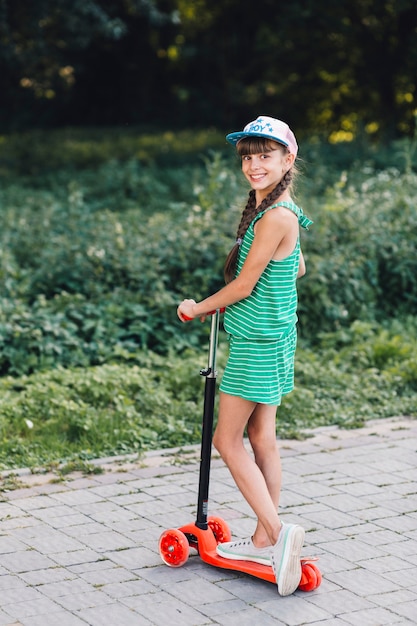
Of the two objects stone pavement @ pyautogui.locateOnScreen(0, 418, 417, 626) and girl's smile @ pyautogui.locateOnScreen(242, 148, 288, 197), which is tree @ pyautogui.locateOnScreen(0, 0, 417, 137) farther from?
girl's smile @ pyautogui.locateOnScreen(242, 148, 288, 197)

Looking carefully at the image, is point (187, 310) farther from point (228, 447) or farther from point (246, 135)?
point (246, 135)

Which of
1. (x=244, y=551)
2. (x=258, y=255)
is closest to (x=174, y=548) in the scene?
(x=244, y=551)

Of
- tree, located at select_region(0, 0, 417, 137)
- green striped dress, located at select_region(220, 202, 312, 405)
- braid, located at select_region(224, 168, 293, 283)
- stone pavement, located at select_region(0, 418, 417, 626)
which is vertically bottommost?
stone pavement, located at select_region(0, 418, 417, 626)

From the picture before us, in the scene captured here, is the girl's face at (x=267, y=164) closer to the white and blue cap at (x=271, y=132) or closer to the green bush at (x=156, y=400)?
the white and blue cap at (x=271, y=132)

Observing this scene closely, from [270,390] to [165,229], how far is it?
16.9ft

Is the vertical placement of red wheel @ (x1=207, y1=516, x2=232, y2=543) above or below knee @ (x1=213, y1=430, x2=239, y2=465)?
below

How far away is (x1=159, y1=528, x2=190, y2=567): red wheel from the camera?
434 cm

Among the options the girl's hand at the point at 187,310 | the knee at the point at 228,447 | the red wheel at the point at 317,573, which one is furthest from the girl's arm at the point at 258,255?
the red wheel at the point at 317,573

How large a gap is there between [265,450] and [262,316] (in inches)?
23.8

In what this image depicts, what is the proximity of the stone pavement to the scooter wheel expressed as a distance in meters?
0.04

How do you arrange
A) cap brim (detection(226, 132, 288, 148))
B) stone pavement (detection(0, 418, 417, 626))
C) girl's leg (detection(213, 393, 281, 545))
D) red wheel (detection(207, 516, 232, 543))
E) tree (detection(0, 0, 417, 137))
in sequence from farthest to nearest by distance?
1. tree (detection(0, 0, 417, 137))
2. red wheel (detection(207, 516, 232, 543))
3. girl's leg (detection(213, 393, 281, 545))
4. cap brim (detection(226, 132, 288, 148))
5. stone pavement (detection(0, 418, 417, 626))

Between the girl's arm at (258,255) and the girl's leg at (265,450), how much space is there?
0.51m

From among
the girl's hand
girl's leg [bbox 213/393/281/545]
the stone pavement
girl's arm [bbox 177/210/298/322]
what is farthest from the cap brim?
the stone pavement

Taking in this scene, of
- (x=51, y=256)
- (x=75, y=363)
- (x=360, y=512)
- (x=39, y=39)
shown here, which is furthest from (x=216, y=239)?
(x=39, y=39)
